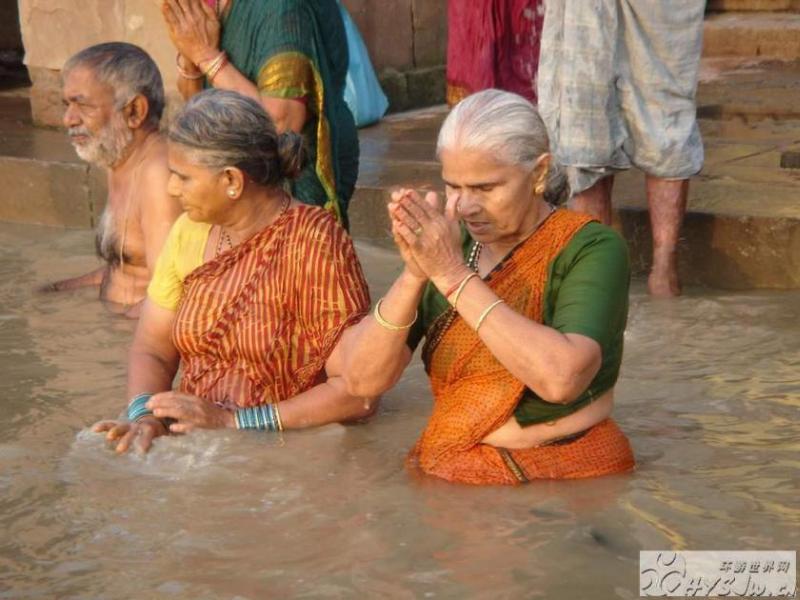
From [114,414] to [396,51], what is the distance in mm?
4953

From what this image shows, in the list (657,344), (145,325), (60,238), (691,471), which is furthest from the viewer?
(60,238)

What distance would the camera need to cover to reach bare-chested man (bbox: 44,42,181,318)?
5332mm

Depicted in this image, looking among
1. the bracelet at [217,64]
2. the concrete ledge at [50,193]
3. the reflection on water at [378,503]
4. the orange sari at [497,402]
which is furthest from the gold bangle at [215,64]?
the concrete ledge at [50,193]

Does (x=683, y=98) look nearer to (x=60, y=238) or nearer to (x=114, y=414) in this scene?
(x=114, y=414)

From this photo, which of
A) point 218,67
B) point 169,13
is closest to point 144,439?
point 218,67

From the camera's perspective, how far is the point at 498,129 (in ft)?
11.6

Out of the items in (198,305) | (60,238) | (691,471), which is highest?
(198,305)

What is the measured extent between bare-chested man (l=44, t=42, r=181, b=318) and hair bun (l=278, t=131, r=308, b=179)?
1047 mm

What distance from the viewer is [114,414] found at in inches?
192

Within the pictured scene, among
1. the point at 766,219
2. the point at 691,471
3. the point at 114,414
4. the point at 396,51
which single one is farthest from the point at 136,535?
the point at 396,51

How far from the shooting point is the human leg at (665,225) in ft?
19.1

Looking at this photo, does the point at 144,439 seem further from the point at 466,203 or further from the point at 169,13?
the point at 169,13

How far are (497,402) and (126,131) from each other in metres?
2.23

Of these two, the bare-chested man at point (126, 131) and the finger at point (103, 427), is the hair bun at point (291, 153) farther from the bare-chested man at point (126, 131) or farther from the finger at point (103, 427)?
the bare-chested man at point (126, 131)
